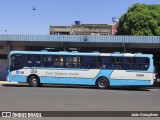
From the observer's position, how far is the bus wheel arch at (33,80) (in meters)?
31.1

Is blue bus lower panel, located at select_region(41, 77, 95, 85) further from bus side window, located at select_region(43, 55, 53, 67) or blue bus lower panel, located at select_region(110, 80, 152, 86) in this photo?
blue bus lower panel, located at select_region(110, 80, 152, 86)

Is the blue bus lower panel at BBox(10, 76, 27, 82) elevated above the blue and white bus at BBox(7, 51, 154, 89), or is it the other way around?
the blue and white bus at BBox(7, 51, 154, 89)

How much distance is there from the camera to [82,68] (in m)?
30.6

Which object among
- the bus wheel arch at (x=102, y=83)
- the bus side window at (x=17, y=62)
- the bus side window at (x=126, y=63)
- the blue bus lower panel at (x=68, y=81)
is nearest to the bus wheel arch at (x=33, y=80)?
the blue bus lower panel at (x=68, y=81)

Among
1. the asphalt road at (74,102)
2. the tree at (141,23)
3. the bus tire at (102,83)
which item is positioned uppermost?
the tree at (141,23)

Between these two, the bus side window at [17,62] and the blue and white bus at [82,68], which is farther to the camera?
the bus side window at [17,62]

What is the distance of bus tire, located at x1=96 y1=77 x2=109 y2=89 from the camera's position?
3023cm

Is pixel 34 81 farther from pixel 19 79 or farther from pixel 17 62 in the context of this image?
pixel 17 62

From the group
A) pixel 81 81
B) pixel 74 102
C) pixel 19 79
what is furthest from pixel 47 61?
pixel 74 102

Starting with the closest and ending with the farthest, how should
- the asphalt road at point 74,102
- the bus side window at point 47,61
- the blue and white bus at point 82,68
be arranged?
the asphalt road at point 74,102
the blue and white bus at point 82,68
the bus side window at point 47,61

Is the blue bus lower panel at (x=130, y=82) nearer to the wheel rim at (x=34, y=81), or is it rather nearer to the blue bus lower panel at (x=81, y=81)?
the blue bus lower panel at (x=81, y=81)

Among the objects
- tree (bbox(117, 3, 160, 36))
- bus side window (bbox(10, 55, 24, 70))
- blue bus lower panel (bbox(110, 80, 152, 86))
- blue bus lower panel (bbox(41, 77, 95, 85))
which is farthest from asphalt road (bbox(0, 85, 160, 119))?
tree (bbox(117, 3, 160, 36))

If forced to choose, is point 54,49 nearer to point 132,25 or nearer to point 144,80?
point 144,80

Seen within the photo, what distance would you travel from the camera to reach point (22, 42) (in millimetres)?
38062
